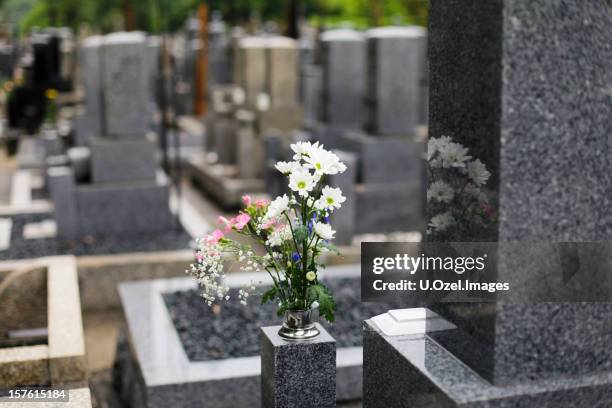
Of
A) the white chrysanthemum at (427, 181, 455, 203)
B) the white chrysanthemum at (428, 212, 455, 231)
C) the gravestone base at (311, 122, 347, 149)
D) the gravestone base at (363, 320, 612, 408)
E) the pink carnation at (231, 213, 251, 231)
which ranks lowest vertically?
the gravestone base at (363, 320, 612, 408)

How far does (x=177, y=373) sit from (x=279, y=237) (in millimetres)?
2019

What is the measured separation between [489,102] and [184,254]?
5813 millimetres

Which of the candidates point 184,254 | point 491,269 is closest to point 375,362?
point 491,269

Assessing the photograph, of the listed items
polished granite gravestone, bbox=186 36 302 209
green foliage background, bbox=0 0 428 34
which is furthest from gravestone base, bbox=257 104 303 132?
green foliage background, bbox=0 0 428 34

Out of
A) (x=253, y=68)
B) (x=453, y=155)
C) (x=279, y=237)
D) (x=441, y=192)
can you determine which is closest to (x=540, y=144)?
(x=453, y=155)

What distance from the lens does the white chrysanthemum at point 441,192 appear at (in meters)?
2.86

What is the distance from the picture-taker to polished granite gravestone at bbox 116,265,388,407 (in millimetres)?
4820

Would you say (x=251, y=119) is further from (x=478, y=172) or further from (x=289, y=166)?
(x=478, y=172)

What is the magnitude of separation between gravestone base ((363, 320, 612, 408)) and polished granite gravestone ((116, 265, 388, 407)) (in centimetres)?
195

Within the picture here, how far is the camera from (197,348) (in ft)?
18.2

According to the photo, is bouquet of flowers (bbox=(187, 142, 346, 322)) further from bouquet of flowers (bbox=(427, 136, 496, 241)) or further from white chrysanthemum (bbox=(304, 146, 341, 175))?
bouquet of flowers (bbox=(427, 136, 496, 241))

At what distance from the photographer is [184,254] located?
8.05 m

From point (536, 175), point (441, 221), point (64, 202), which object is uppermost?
point (536, 175)

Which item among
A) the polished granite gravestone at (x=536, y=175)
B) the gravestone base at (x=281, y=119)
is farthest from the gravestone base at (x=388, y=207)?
the polished granite gravestone at (x=536, y=175)
